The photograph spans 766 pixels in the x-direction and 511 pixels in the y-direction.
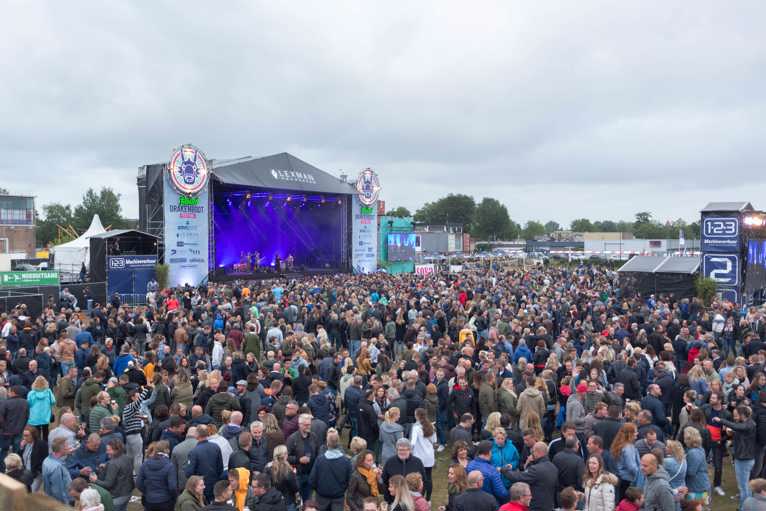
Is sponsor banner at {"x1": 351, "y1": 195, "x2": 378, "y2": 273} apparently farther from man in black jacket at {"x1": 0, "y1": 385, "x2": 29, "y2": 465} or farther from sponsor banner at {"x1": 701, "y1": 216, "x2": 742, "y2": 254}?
man in black jacket at {"x1": 0, "y1": 385, "x2": 29, "y2": 465}

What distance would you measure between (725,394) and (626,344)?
→ 8.59ft

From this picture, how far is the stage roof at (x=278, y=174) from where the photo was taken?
25548 millimetres

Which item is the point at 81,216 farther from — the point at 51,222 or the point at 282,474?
the point at 282,474

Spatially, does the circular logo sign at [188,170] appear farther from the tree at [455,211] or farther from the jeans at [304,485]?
the tree at [455,211]

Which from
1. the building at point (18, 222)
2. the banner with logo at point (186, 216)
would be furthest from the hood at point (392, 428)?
the building at point (18, 222)

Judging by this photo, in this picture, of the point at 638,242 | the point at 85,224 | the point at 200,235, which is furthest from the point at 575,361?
the point at 85,224

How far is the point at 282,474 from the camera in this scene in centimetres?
501

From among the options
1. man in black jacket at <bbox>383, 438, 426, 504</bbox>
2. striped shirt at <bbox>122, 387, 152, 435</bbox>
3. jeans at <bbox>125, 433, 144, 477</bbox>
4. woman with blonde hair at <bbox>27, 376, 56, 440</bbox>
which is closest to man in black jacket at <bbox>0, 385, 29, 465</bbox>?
woman with blonde hair at <bbox>27, 376, 56, 440</bbox>

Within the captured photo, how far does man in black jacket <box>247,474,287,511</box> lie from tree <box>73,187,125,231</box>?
71371 millimetres

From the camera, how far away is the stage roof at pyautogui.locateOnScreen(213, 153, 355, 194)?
2555cm

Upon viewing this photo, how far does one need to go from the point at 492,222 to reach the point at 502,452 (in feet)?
322

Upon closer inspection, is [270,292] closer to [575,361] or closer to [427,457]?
[575,361]

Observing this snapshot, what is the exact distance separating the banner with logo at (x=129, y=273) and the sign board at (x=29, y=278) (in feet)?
6.21

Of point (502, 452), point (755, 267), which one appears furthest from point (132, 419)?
point (755, 267)
